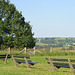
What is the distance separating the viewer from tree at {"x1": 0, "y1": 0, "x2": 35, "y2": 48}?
192 ft

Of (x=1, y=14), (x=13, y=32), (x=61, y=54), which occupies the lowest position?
(x=61, y=54)

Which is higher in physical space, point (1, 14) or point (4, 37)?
point (1, 14)

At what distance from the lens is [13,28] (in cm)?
5988

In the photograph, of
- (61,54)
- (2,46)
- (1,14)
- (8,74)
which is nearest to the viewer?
(8,74)

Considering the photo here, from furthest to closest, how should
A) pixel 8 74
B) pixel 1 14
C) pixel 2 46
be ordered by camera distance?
pixel 1 14 < pixel 2 46 < pixel 8 74

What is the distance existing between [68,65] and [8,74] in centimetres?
312

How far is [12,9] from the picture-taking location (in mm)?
61562

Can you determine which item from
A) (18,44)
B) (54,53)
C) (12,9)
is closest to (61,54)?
(54,53)

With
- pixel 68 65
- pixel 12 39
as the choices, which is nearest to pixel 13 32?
pixel 12 39

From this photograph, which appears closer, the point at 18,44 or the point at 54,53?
the point at 54,53

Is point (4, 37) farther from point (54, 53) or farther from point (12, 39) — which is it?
point (54, 53)

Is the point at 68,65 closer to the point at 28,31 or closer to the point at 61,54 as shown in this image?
the point at 61,54

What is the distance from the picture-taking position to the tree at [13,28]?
192ft

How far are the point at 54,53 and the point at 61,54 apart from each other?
41.2 inches
